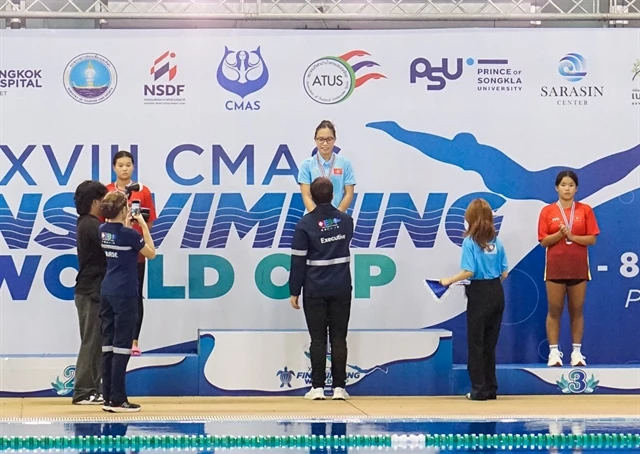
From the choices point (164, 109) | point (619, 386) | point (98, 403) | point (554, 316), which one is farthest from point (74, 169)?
point (619, 386)

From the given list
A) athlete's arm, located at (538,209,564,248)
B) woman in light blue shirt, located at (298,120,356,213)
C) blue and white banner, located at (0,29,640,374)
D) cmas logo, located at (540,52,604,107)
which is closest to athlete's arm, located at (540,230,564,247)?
athlete's arm, located at (538,209,564,248)

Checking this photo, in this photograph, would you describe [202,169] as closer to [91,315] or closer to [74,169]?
[74,169]

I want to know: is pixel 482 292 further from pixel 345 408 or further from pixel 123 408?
pixel 123 408

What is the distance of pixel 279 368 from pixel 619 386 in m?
2.86

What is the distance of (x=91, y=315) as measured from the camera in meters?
7.66

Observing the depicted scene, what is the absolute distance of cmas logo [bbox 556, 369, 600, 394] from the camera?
8.52 meters

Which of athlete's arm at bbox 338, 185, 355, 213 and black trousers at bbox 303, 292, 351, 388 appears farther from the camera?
athlete's arm at bbox 338, 185, 355, 213

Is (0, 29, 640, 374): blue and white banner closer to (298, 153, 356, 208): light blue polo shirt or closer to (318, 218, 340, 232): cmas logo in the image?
(298, 153, 356, 208): light blue polo shirt

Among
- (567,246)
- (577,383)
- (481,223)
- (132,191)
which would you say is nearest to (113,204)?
(132,191)

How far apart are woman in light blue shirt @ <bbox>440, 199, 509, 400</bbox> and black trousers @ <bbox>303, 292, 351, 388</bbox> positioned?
0.87 m

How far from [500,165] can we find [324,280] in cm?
231

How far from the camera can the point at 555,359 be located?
28.6 ft

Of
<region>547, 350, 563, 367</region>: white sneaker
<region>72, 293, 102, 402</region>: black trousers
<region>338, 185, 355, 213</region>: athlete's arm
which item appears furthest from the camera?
<region>547, 350, 563, 367</region>: white sneaker

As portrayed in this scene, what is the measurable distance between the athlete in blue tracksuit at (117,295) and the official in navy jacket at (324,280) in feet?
4.50
